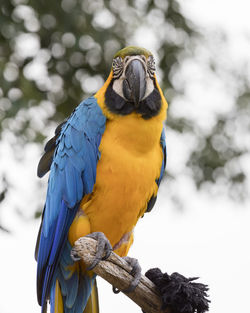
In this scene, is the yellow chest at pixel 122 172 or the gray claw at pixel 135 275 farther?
the yellow chest at pixel 122 172

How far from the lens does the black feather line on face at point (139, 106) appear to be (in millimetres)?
2580

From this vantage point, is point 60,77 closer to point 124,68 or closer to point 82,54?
point 82,54

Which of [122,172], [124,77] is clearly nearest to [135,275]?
[122,172]

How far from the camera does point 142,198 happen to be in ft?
8.63

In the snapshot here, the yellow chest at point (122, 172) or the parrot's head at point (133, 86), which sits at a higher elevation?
the parrot's head at point (133, 86)

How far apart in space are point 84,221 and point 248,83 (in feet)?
7.67

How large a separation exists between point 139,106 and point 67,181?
0.45 metres

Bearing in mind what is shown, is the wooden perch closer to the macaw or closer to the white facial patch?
the macaw

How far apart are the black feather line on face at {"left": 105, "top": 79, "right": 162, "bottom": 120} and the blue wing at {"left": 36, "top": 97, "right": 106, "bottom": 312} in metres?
0.07

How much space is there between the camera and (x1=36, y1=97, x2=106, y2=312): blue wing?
101 inches

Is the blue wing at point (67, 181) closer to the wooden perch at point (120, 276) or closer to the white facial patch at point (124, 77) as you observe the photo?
the white facial patch at point (124, 77)

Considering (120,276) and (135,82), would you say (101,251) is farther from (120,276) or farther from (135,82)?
(135,82)

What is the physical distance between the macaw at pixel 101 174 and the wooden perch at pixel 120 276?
0.90 ft

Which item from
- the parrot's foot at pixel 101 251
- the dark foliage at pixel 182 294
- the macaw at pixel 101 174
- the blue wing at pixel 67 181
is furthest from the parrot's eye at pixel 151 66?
the dark foliage at pixel 182 294
